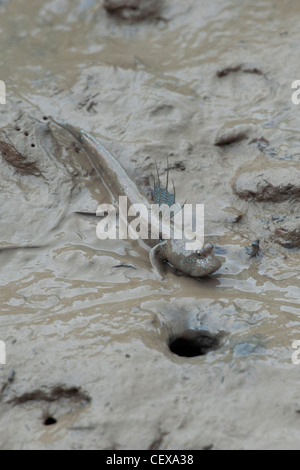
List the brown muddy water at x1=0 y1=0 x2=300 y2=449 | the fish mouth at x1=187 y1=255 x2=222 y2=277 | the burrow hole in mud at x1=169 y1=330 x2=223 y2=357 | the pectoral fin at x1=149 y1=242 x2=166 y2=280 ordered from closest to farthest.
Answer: the brown muddy water at x1=0 y1=0 x2=300 y2=449 < the burrow hole in mud at x1=169 y1=330 x2=223 y2=357 < the fish mouth at x1=187 y1=255 x2=222 y2=277 < the pectoral fin at x1=149 y1=242 x2=166 y2=280

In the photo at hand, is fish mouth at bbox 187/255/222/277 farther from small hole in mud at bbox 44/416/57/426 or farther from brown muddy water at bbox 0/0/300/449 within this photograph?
small hole in mud at bbox 44/416/57/426

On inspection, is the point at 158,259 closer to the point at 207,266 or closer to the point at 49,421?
the point at 207,266

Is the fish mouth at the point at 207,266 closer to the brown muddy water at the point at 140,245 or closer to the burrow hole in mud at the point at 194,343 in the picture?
the brown muddy water at the point at 140,245

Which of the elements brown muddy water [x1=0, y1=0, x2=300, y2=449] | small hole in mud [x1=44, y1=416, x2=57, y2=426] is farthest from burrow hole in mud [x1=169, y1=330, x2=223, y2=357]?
small hole in mud [x1=44, y1=416, x2=57, y2=426]

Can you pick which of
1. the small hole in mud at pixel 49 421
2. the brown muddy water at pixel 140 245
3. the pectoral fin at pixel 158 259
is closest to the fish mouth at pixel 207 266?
the brown muddy water at pixel 140 245

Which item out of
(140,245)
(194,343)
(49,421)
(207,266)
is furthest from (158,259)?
(49,421)
